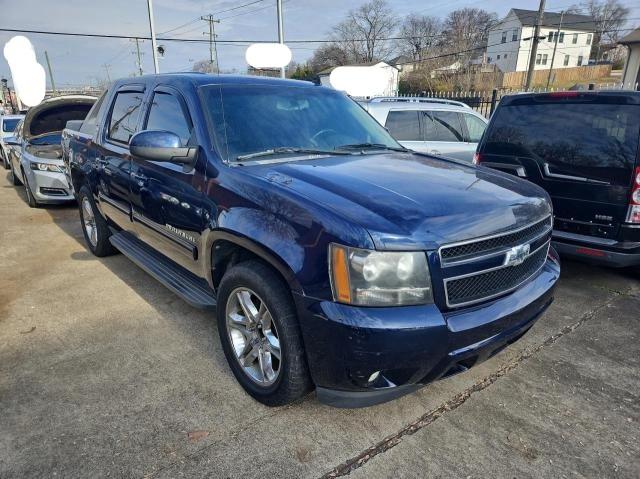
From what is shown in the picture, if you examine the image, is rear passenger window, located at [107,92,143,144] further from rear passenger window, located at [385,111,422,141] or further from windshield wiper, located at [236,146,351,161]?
rear passenger window, located at [385,111,422,141]

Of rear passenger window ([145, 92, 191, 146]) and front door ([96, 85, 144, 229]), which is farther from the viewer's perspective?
front door ([96, 85, 144, 229])

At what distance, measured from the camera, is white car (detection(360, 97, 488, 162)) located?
274 inches

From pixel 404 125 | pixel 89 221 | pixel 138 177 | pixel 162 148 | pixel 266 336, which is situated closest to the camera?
pixel 266 336

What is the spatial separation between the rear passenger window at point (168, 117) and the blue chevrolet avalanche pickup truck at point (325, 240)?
0.02 meters

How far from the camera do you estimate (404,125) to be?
7062mm

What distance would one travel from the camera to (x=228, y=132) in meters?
2.94

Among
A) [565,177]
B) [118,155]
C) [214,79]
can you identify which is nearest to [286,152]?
[214,79]

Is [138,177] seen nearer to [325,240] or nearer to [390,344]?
[325,240]

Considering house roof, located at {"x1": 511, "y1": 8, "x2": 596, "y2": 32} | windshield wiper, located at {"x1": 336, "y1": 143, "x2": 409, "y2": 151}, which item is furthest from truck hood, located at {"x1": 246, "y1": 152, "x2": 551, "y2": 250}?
house roof, located at {"x1": 511, "y1": 8, "x2": 596, "y2": 32}

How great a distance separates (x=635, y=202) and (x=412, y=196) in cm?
260

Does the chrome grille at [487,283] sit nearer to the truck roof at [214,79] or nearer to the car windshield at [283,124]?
the car windshield at [283,124]

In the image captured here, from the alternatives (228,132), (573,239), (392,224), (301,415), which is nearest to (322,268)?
(392,224)

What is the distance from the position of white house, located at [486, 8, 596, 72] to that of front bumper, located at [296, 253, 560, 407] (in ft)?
226

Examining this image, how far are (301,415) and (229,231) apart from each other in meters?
1.15
